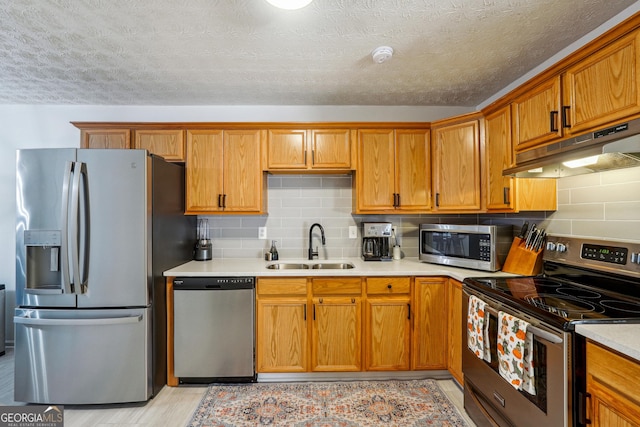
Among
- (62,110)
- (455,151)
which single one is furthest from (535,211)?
(62,110)

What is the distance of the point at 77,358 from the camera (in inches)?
81.0

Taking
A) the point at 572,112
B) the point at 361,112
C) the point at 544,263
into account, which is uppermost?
the point at 361,112

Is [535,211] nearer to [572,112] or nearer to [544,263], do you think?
[544,263]

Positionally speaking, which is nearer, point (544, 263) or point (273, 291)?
point (544, 263)

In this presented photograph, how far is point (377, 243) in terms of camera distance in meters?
2.81

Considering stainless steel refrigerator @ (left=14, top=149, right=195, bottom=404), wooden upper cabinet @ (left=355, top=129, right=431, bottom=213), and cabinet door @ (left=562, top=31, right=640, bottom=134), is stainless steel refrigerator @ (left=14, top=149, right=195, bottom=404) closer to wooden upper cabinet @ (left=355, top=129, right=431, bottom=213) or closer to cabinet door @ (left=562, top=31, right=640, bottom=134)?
wooden upper cabinet @ (left=355, top=129, right=431, bottom=213)

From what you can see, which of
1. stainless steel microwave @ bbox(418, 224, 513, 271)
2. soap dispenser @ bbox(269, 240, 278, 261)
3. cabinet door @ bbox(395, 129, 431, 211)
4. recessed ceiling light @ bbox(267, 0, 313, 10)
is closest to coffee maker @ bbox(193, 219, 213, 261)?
soap dispenser @ bbox(269, 240, 278, 261)

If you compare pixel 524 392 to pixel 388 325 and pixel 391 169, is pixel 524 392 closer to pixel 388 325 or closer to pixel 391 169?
pixel 388 325

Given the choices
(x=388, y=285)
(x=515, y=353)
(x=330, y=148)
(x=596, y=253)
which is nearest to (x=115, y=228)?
(x=330, y=148)

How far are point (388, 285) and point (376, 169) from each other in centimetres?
101

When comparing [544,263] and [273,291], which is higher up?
[544,263]

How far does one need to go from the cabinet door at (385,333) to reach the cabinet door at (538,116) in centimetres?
140

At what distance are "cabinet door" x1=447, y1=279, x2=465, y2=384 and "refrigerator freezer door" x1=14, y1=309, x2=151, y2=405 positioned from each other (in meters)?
2.25

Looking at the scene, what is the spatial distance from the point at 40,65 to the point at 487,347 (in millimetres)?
3552
